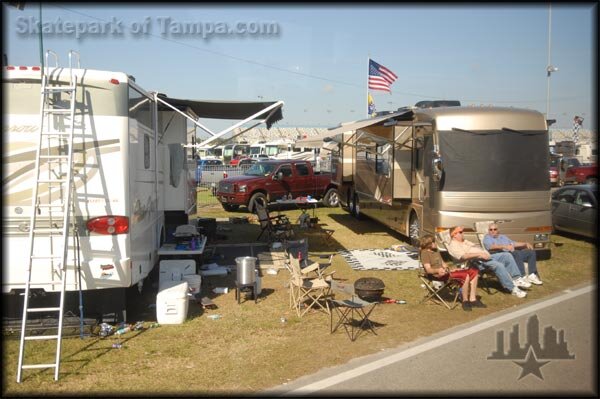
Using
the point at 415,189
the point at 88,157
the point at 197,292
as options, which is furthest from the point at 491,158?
the point at 88,157

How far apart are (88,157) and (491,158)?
22.4ft

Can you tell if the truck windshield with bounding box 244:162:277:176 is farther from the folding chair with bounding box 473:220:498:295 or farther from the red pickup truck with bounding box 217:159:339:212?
the folding chair with bounding box 473:220:498:295

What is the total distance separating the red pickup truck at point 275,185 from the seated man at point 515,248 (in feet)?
31.2

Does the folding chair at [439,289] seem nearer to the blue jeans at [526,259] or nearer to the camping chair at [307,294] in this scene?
the camping chair at [307,294]

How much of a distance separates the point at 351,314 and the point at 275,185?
434 inches

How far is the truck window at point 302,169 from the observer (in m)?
18.7

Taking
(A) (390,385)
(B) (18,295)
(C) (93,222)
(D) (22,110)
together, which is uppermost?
(D) (22,110)

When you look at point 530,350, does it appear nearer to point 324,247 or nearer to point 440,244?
point 440,244

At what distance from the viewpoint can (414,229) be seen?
36.0 feet

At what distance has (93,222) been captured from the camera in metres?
5.84

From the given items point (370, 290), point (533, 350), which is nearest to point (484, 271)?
point (370, 290)

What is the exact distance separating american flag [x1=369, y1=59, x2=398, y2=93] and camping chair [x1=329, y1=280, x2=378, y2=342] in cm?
1537

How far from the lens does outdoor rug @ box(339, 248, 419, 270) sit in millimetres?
9844

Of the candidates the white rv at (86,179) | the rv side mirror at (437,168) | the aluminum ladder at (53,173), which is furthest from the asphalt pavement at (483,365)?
the rv side mirror at (437,168)
